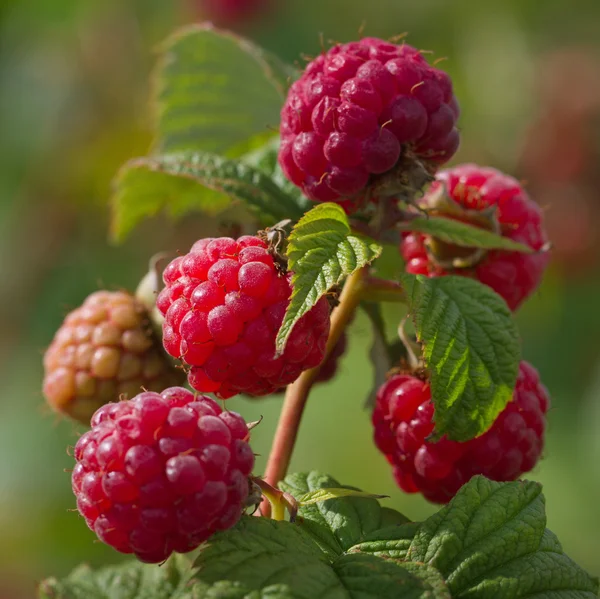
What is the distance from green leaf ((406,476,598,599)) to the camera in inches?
60.4

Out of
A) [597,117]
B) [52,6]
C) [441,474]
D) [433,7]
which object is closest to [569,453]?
[597,117]

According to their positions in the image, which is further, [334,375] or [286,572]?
[334,375]

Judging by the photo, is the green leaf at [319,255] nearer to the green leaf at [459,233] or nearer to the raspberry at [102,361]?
the green leaf at [459,233]

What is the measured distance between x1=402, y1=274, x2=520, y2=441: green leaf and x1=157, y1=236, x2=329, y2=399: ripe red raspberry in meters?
0.21

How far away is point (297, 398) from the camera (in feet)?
6.01

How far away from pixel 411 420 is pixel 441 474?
128 mm

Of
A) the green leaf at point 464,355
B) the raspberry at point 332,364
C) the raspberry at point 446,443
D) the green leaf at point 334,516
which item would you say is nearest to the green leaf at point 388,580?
the green leaf at point 334,516

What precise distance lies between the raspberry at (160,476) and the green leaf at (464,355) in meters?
0.42

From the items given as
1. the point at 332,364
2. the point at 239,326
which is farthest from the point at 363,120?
the point at 332,364

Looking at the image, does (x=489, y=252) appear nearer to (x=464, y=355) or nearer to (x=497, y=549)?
(x=464, y=355)

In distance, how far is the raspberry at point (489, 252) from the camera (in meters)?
2.09

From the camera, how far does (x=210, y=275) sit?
1644mm

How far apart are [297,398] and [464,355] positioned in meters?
0.34

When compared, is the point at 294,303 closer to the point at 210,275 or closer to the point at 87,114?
the point at 210,275
